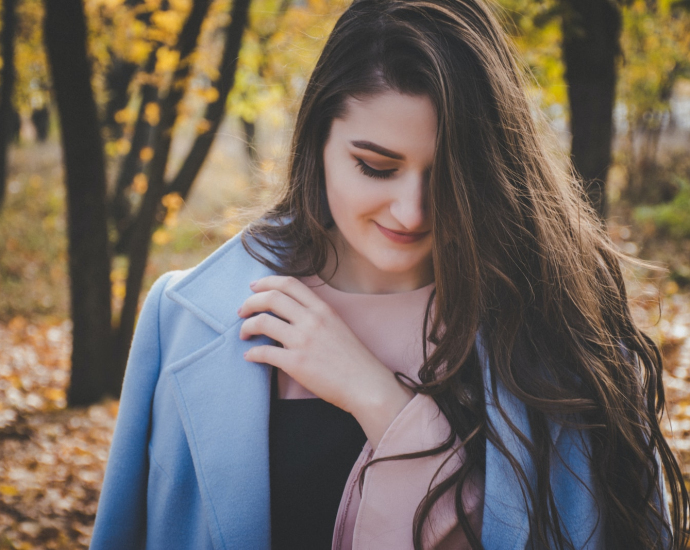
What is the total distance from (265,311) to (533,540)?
3.47ft

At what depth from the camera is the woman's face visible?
1407mm

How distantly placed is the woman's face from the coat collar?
418mm

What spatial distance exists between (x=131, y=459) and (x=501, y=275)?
1.31m

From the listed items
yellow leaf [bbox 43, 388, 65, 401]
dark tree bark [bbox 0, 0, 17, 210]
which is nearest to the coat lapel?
yellow leaf [bbox 43, 388, 65, 401]

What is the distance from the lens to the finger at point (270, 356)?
4.96 feet

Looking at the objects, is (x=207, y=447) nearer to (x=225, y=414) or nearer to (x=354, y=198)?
(x=225, y=414)

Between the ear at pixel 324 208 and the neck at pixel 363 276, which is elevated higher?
the ear at pixel 324 208

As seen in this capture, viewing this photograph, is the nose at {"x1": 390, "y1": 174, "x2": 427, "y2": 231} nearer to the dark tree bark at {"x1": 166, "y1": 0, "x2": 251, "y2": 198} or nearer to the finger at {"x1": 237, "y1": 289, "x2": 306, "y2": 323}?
the finger at {"x1": 237, "y1": 289, "x2": 306, "y2": 323}

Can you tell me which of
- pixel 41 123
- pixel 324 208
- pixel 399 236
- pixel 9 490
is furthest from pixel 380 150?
pixel 41 123

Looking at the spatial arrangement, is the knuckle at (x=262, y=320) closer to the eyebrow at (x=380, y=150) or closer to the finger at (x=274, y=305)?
the finger at (x=274, y=305)

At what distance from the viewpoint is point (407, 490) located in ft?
4.71

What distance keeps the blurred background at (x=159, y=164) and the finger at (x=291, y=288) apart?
0.41 meters

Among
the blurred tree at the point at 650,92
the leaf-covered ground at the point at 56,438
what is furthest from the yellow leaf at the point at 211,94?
the blurred tree at the point at 650,92

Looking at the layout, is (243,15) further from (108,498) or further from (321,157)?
(108,498)
